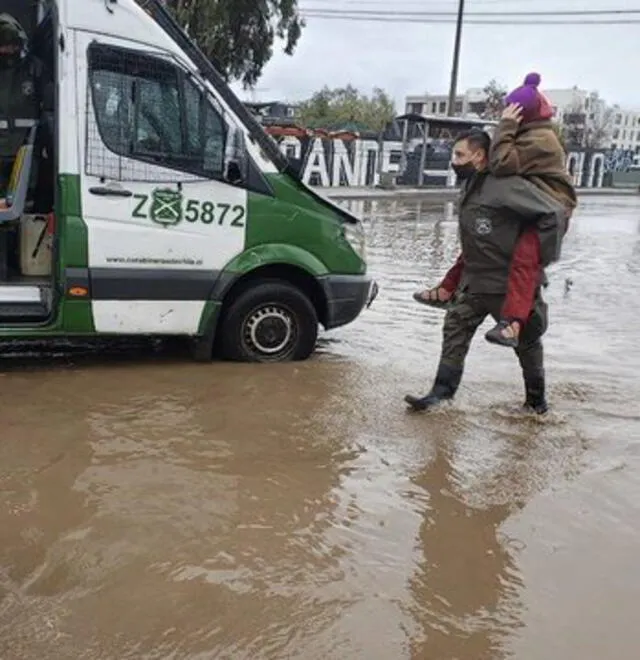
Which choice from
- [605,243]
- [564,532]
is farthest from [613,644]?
[605,243]

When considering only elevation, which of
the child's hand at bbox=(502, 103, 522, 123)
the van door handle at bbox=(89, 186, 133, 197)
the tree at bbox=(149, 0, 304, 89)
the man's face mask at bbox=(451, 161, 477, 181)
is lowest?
the van door handle at bbox=(89, 186, 133, 197)

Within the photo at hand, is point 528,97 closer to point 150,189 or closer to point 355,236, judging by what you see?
point 355,236

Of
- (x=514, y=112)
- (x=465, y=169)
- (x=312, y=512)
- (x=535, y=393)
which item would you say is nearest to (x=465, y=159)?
(x=465, y=169)

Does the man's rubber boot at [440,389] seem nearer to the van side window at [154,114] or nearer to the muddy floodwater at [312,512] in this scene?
the muddy floodwater at [312,512]

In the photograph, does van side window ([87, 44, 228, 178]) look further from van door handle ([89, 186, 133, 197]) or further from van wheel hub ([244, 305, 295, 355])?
van wheel hub ([244, 305, 295, 355])

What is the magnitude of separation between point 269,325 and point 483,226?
1919 mm

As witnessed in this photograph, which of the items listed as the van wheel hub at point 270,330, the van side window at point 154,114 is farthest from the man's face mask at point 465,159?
the van wheel hub at point 270,330

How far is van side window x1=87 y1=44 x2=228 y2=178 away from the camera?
18.0ft

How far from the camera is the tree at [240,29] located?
19031mm

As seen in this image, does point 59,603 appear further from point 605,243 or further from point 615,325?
point 605,243

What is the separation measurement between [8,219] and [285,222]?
1964 millimetres

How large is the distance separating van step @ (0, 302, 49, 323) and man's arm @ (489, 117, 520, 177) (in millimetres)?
3086

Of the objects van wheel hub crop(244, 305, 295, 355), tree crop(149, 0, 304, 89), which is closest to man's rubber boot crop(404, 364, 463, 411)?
van wheel hub crop(244, 305, 295, 355)

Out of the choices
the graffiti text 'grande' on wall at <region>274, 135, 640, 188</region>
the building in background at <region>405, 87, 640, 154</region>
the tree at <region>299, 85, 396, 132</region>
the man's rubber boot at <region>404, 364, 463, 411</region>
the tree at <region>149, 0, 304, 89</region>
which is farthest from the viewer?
the building in background at <region>405, 87, 640, 154</region>
